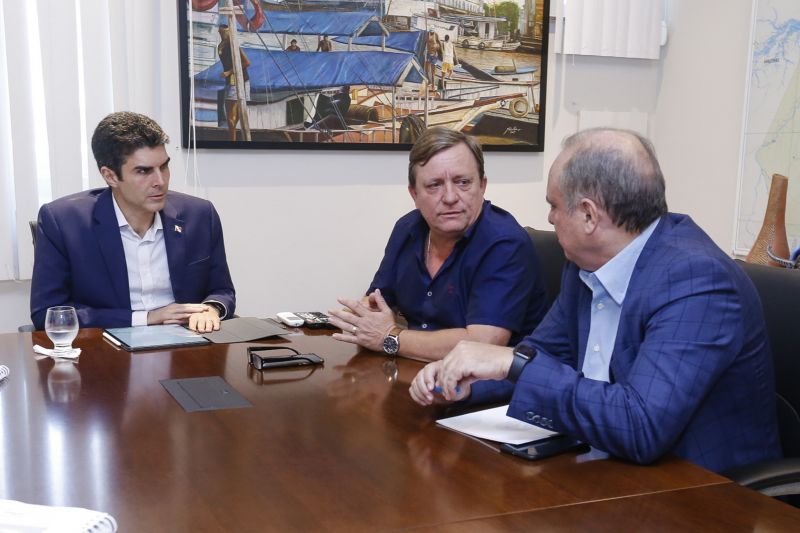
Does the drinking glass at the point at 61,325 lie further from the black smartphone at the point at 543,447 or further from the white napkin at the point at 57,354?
the black smartphone at the point at 543,447

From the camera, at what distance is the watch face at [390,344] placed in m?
2.16

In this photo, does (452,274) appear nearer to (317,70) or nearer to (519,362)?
Answer: (519,362)

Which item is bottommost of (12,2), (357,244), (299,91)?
(357,244)

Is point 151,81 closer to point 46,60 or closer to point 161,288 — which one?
point 46,60

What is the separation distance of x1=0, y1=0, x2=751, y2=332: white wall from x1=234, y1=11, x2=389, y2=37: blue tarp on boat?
1.63ft

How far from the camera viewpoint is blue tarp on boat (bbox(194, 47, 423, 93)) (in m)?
3.65

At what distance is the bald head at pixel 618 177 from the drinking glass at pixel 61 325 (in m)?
1.31

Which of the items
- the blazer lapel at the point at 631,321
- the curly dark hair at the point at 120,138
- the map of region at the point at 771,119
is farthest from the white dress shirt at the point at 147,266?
the map of region at the point at 771,119

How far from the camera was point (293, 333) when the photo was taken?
2.42 metres

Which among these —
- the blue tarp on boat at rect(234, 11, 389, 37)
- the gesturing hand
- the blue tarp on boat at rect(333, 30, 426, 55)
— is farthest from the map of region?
the gesturing hand

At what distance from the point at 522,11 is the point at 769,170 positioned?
1495 mm

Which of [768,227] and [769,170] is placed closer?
[768,227]

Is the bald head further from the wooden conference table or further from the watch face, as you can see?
the watch face

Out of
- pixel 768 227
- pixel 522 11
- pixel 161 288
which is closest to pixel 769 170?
pixel 768 227
